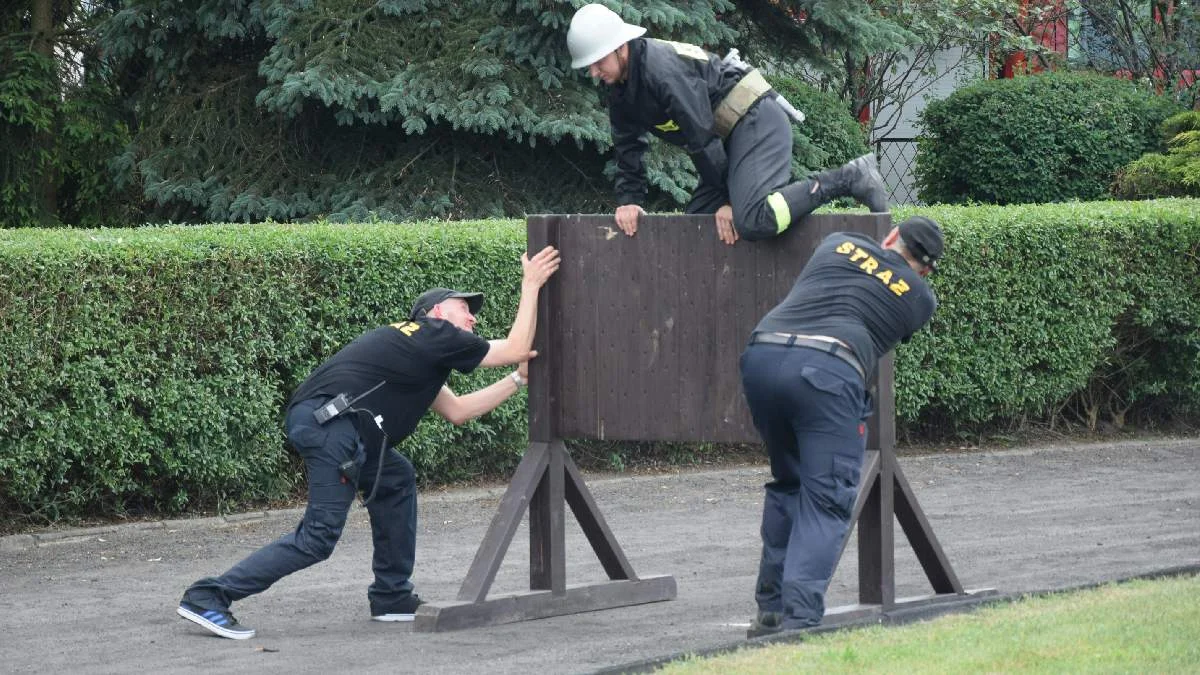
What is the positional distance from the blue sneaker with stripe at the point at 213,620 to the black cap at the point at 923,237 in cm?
326

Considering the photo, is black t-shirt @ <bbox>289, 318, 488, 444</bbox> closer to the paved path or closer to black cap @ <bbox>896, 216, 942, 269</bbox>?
the paved path

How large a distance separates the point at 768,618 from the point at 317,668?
180cm

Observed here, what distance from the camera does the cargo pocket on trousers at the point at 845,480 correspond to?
258 inches

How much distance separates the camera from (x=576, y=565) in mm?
9172

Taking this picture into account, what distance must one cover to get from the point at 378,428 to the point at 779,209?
200 centimetres

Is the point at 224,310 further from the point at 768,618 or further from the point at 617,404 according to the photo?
the point at 768,618

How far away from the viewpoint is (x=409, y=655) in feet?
22.6

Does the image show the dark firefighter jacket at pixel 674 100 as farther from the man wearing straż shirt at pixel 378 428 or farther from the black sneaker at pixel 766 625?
the black sneaker at pixel 766 625

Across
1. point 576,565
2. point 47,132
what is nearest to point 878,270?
point 576,565

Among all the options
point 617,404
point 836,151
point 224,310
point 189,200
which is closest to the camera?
point 617,404

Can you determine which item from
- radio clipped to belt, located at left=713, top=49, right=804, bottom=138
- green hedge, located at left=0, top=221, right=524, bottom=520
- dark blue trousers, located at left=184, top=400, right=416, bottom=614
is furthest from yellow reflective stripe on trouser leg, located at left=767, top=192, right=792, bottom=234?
green hedge, located at left=0, top=221, right=524, bottom=520

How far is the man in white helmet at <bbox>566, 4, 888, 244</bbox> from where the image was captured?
23.3ft

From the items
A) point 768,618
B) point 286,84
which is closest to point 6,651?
point 768,618

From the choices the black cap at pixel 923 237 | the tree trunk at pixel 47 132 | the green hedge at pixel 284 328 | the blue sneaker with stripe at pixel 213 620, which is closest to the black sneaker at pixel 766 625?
the black cap at pixel 923 237
